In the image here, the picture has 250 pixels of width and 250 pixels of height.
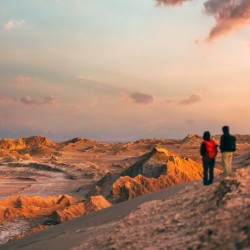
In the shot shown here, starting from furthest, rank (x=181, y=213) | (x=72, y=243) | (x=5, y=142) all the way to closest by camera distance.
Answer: (x=5, y=142), (x=72, y=243), (x=181, y=213)

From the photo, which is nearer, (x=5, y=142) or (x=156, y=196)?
(x=156, y=196)

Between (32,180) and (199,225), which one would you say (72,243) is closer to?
(199,225)

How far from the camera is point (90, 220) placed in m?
11.4

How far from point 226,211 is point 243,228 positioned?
3.49 ft

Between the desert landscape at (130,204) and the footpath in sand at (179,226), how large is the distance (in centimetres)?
2

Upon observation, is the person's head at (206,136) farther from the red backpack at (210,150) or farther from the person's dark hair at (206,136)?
the red backpack at (210,150)

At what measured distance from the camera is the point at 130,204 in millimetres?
12070

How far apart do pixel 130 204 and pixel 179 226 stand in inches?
187

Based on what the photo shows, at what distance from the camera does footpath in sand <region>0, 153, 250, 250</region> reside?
616cm

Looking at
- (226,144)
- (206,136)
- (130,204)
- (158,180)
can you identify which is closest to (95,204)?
(158,180)

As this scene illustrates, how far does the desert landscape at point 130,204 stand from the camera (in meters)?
6.98

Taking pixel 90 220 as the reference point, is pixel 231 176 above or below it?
above

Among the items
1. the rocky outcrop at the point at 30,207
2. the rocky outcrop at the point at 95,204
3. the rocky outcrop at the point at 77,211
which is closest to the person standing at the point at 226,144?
the rocky outcrop at the point at 77,211

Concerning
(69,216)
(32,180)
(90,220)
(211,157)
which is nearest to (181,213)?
(211,157)
